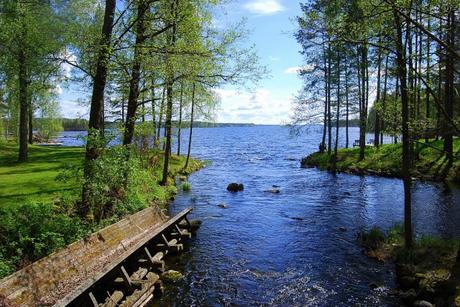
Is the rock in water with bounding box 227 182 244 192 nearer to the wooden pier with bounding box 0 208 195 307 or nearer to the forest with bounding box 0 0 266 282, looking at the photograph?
the forest with bounding box 0 0 266 282

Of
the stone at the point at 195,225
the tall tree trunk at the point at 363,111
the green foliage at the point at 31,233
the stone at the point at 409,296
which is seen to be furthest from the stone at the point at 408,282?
the tall tree trunk at the point at 363,111

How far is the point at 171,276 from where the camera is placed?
1188 cm

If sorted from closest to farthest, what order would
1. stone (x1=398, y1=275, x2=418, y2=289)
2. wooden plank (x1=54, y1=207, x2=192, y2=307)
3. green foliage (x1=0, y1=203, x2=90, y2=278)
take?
wooden plank (x1=54, y1=207, x2=192, y2=307) < green foliage (x1=0, y1=203, x2=90, y2=278) < stone (x1=398, y1=275, x2=418, y2=289)

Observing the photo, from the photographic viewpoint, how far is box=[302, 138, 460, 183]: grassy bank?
30.0 meters

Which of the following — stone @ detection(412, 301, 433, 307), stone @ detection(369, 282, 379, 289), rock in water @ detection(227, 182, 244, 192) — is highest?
rock in water @ detection(227, 182, 244, 192)

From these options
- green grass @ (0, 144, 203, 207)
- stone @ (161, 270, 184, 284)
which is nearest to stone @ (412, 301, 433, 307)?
stone @ (161, 270, 184, 284)

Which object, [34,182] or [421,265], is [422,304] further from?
[34,182]

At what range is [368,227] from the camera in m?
17.6

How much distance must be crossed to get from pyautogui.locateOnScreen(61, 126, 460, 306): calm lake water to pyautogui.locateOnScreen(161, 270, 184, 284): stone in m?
0.27

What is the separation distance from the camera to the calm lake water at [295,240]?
35.8 ft

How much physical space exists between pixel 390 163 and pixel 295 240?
2314 centimetres

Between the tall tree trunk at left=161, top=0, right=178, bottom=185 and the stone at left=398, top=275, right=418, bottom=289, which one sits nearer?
the stone at left=398, top=275, right=418, bottom=289

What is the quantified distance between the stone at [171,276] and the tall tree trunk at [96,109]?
10.4 feet

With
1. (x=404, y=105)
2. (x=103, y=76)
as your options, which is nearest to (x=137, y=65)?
(x=103, y=76)
